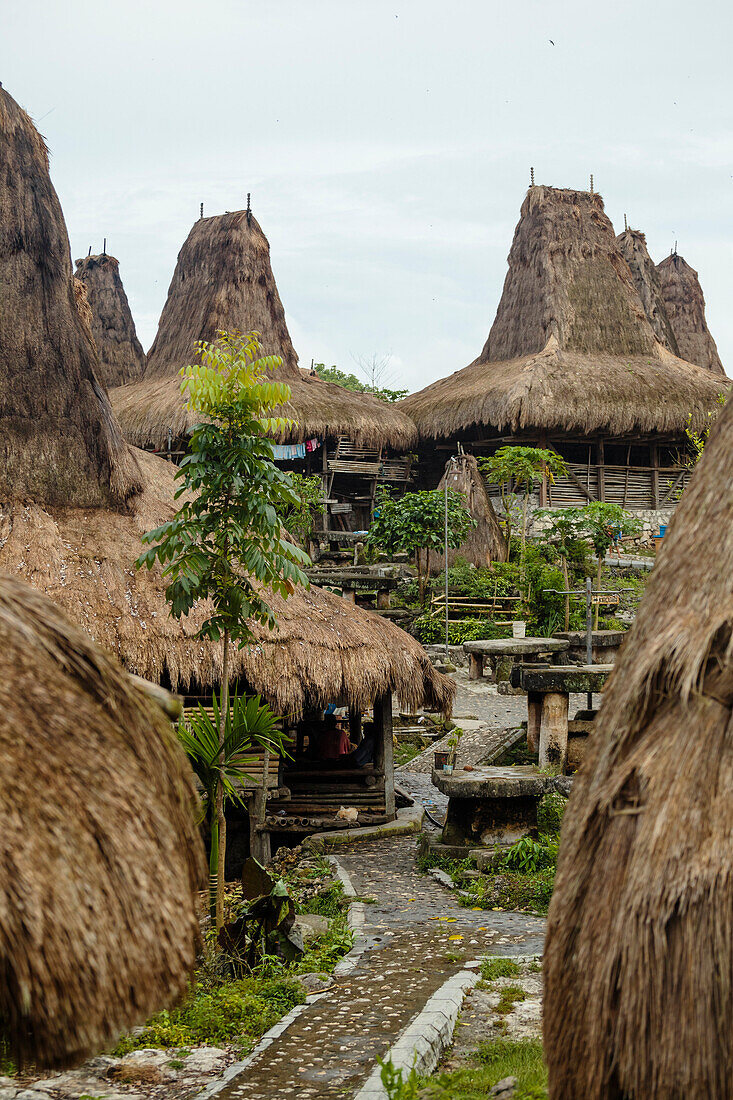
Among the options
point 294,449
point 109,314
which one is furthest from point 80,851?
point 109,314

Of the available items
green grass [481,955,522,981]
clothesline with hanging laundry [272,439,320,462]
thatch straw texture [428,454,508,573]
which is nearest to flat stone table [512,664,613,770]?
green grass [481,955,522,981]

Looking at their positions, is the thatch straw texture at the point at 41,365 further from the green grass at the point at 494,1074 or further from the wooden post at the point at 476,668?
the wooden post at the point at 476,668

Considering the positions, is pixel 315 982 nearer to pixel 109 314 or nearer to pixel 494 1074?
pixel 494 1074

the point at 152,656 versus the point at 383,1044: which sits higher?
the point at 152,656

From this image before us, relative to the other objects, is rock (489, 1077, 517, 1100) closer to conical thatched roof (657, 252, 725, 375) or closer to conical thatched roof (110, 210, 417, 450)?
conical thatched roof (110, 210, 417, 450)

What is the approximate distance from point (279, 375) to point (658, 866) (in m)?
20.6

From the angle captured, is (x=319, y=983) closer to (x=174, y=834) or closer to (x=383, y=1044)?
(x=383, y=1044)

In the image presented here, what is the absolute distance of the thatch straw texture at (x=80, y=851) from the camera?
2.68m

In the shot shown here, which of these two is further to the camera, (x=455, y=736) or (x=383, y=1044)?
(x=455, y=736)

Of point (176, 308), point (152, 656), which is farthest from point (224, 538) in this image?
point (176, 308)

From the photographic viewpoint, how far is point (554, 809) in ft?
30.3

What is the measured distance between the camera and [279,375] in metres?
22.5

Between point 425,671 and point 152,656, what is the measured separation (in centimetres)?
A: 314

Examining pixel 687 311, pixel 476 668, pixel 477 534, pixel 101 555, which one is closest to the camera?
pixel 101 555
